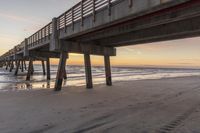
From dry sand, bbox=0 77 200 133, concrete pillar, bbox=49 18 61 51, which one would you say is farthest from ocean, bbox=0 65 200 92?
dry sand, bbox=0 77 200 133

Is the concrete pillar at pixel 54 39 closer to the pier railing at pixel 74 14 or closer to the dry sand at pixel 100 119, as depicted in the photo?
the pier railing at pixel 74 14

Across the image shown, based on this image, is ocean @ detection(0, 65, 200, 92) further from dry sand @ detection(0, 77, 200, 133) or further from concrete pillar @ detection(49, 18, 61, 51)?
dry sand @ detection(0, 77, 200, 133)

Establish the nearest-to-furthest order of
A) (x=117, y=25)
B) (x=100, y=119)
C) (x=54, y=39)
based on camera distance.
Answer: (x=100, y=119), (x=117, y=25), (x=54, y=39)

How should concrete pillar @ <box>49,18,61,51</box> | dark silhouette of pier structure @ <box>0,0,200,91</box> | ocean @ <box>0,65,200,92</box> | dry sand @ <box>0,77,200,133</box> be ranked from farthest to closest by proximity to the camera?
ocean @ <box>0,65,200,92</box> → concrete pillar @ <box>49,18,61,51</box> → dark silhouette of pier structure @ <box>0,0,200,91</box> → dry sand @ <box>0,77,200,133</box>

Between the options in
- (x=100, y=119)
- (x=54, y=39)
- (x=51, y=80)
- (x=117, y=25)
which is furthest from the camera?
(x=51, y=80)

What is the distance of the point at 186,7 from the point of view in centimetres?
721

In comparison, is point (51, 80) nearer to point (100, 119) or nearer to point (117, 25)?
point (117, 25)

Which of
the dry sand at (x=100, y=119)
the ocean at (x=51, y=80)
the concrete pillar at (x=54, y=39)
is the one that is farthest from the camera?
the ocean at (x=51, y=80)

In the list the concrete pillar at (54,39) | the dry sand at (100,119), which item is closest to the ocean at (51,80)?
the concrete pillar at (54,39)

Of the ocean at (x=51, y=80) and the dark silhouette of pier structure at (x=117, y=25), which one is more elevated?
the dark silhouette of pier structure at (x=117, y=25)

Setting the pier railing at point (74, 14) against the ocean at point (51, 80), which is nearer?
the pier railing at point (74, 14)

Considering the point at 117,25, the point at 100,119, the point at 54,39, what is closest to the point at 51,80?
the point at 54,39

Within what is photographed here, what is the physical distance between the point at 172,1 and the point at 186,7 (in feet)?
3.60

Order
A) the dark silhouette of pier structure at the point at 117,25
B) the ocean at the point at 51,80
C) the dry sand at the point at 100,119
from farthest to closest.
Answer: the ocean at the point at 51,80, the dark silhouette of pier structure at the point at 117,25, the dry sand at the point at 100,119
